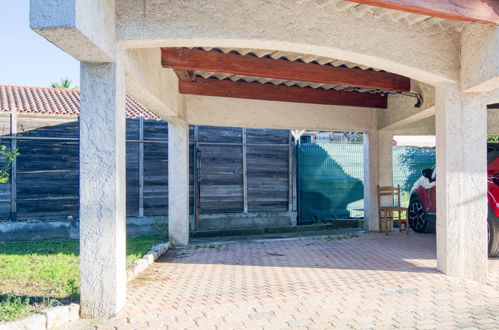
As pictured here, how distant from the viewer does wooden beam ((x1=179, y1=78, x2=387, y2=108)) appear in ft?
25.1

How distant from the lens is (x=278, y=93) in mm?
8047

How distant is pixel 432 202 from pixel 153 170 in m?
6.71

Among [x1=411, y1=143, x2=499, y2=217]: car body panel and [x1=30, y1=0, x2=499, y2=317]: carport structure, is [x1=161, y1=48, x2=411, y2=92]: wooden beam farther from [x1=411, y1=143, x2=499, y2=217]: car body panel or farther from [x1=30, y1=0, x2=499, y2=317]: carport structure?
[x1=411, y1=143, x2=499, y2=217]: car body panel

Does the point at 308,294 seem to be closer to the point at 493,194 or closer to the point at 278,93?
the point at 493,194

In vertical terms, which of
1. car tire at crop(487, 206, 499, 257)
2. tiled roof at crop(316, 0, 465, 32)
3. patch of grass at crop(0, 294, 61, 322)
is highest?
tiled roof at crop(316, 0, 465, 32)

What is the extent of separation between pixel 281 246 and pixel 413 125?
4.77 meters

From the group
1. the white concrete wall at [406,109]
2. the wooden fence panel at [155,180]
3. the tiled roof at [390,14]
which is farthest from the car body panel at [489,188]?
the wooden fence panel at [155,180]

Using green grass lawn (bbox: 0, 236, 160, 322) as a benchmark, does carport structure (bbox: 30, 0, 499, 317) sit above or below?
above

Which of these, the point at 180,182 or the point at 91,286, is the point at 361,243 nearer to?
the point at 180,182

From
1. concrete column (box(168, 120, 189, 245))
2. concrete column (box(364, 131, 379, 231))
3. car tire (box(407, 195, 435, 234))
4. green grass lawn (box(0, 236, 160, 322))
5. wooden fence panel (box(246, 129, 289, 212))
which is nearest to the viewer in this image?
green grass lawn (box(0, 236, 160, 322))

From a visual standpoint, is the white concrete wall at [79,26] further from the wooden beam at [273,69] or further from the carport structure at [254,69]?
the wooden beam at [273,69]

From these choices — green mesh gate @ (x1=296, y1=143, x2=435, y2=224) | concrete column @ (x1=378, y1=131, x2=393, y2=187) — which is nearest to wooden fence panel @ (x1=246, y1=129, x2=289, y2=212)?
green mesh gate @ (x1=296, y1=143, x2=435, y2=224)

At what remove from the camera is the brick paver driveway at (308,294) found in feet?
12.0

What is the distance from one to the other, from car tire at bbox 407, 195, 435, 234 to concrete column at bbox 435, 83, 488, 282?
3667mm
